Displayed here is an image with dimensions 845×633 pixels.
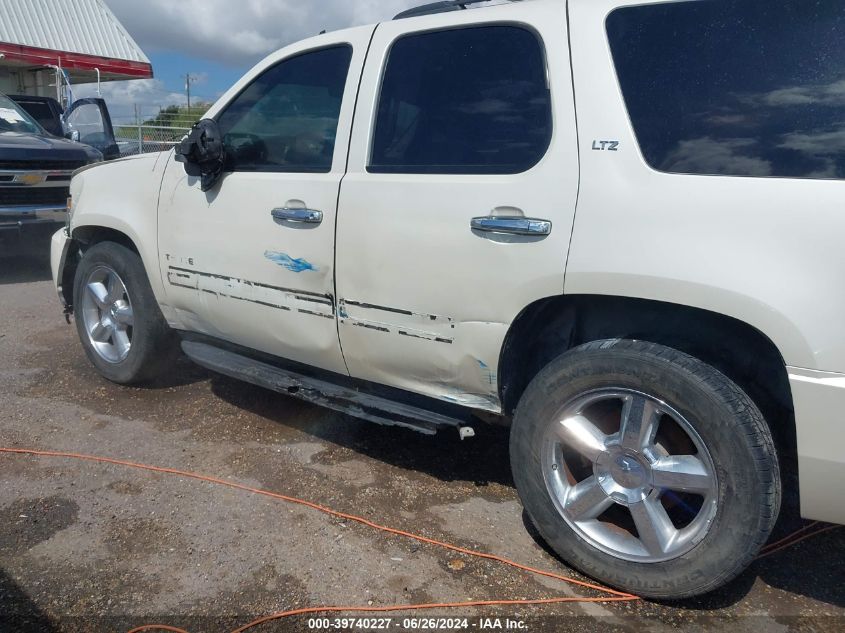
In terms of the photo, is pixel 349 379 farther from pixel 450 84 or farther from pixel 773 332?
pixel 773 332

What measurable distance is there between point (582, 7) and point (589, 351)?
4.16ft

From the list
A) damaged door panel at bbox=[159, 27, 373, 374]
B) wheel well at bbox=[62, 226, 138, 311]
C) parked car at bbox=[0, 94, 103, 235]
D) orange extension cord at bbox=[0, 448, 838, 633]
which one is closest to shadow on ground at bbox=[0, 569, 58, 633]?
orange extension cord at bbox=[0, 448, 838, 633]

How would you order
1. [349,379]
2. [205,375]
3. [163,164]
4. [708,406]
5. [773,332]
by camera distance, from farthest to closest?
[205,375] → [163,164] → [349,379] → [708,406] → [773,332]

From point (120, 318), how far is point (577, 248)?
3.12 meters

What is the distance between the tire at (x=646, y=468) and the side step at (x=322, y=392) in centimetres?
46

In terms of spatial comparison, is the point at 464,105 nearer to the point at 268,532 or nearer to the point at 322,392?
the point at 322,392

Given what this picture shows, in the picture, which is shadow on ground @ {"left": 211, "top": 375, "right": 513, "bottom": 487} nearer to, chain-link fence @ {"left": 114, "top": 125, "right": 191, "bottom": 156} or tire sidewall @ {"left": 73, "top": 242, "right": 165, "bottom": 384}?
tire sidewall @ {"left": 73, "top": 242, "right": 165, "bottom": 384}

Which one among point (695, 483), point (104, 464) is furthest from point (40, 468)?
point (695, 483)

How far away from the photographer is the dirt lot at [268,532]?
2547 millimetres

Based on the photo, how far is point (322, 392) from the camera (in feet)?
11.2

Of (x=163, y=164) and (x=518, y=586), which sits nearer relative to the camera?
(x=518, y=586)

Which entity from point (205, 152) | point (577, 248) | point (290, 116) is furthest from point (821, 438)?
point (205, 152)

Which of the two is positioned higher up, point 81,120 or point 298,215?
point 298,215

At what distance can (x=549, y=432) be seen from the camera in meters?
2.67
